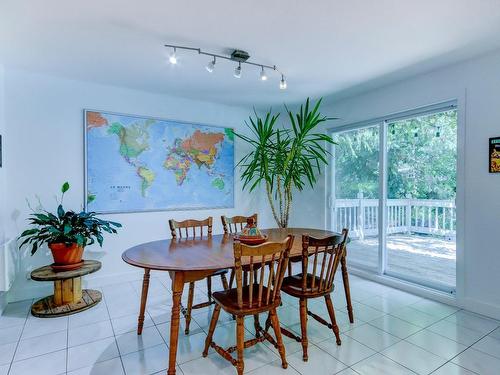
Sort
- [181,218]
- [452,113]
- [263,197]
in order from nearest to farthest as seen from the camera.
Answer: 1. [452,113]
2. [181,218]
3. [263,197]

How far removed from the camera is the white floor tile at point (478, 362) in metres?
1.92

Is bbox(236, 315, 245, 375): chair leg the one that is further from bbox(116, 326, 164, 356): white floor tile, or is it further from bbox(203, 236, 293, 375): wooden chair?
bbox(116, 326, 164, 356): white floor tile

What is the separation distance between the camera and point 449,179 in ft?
10.4

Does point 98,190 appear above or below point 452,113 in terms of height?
below

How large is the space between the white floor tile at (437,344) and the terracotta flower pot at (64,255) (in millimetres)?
3098

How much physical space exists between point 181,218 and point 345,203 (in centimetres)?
236

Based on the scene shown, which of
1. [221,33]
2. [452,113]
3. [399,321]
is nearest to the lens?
[221,33]

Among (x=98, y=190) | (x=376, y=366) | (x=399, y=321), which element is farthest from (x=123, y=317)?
(x=399, y=321)

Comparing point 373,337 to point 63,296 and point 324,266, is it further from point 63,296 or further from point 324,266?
point 63,296

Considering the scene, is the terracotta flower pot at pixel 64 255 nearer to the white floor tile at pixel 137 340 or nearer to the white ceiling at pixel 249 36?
the white floor tile at pixel 137 340

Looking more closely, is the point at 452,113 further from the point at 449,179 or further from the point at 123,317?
the point at 123,317

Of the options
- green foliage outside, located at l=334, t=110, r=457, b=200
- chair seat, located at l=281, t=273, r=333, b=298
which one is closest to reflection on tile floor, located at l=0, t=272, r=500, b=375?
chair seat, located at l=281, t=273, r=333, b=298

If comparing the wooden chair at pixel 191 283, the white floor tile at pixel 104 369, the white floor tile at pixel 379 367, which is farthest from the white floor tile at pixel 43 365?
the white floor tile at pixel 379 367

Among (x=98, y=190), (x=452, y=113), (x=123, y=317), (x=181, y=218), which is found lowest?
(x=123, y=317)
